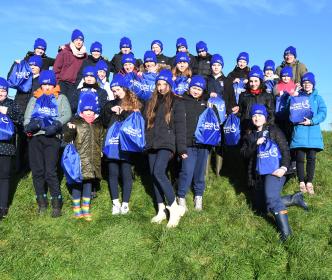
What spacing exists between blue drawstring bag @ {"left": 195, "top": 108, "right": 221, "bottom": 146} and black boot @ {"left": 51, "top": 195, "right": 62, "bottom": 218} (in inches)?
115

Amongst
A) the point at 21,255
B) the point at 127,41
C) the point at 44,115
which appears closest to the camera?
the point at 21,255

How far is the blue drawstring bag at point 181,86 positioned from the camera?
841cm

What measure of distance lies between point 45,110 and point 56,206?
185cm

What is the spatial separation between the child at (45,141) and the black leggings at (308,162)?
4803mm

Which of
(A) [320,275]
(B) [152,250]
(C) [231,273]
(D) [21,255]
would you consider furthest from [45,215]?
(A) [320,275]

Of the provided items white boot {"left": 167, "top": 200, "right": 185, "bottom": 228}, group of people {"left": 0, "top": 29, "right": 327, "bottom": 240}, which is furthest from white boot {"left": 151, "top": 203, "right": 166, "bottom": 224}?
white boot {"left": 167, "top": 200, "right": 185, "bottom": 228}

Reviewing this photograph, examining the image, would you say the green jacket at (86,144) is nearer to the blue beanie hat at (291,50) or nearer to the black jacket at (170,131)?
the black jacket at (170,131)

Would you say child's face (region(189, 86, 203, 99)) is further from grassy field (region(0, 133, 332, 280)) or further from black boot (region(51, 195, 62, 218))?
black boot (region(51, 195, 62, 218))

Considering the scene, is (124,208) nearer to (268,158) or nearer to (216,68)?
(268,158)

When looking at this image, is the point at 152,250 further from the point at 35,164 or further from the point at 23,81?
the point at 23,81

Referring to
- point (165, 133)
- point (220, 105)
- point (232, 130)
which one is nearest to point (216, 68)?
point (220, 105)

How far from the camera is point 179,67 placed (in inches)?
347

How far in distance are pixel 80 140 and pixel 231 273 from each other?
3.63 meters

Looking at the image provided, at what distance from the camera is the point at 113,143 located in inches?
295
